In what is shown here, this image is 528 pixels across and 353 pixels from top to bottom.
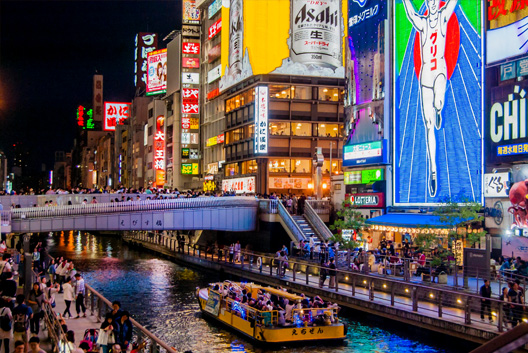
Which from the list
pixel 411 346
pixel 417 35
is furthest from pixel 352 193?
pixel 411 346

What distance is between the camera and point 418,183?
1825 inches

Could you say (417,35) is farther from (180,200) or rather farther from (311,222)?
(180,200)


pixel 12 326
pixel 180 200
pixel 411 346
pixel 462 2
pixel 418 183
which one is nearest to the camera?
pixel 12 326

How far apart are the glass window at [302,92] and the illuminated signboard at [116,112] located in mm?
115734

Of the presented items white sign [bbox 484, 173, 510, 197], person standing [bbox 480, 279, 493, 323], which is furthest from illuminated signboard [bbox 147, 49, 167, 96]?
person standing [bbox 480, 279, 493, 323]

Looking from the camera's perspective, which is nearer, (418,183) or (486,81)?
(486,81)

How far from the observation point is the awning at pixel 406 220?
4088 centimetres

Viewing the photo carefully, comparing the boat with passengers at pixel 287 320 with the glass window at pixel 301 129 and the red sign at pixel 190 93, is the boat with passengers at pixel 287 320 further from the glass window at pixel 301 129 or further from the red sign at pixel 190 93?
the red sign at pixel 190 93

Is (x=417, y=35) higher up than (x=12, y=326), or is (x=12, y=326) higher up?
(x=417, y=35)

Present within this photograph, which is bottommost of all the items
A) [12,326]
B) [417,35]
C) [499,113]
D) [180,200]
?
[12,326]

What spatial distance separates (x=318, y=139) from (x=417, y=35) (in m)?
36.5

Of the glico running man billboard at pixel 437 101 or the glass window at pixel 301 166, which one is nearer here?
the glico running man billboard at pixel 437 101

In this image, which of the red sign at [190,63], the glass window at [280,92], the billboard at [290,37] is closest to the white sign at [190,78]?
the red sign at [190,63]

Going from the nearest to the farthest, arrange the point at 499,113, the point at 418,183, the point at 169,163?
the point at 499,113 → the point at 418,183 → the point at 169,163
